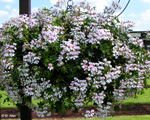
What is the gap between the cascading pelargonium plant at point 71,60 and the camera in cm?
215

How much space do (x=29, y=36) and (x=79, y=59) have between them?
0.82 meters

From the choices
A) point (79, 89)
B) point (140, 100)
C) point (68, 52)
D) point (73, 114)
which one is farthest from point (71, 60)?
point (140, 100)

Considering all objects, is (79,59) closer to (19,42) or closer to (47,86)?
(47,86)

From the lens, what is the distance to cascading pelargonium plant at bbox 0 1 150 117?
2146mm

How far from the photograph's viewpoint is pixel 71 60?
85.3 inches

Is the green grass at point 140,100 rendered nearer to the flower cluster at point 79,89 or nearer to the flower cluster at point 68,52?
the flower cluster at point 79,89

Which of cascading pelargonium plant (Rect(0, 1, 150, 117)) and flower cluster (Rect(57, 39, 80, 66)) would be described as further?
cascading pelargonium plant (Rect(0, 1, 150, 117))

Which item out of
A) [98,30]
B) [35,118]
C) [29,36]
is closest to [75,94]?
[98,30]

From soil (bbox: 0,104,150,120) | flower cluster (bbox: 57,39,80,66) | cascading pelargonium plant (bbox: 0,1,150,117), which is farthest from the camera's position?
soil (bbox: 0,104,150,120)

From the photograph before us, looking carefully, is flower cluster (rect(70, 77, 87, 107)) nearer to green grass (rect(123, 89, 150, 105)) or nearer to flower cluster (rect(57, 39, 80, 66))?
flower cluster (rect(57, 39, 80, 66))

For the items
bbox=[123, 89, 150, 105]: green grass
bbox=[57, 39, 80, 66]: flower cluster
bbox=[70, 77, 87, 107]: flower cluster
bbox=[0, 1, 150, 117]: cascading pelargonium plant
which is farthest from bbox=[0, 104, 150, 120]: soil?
bbox=[57, 39, 80, 66]: flower cluster

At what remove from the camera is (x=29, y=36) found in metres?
2.51

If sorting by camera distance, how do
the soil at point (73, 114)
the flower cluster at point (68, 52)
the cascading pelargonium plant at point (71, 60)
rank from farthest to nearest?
the soil at point (73, 114)
the cascading pelargonium plant at point (71, 60)
the flower cluster at point (68, 52)

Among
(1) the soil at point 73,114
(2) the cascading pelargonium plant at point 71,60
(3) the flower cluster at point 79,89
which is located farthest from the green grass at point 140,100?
(3) the flower cluster at point 79,89
